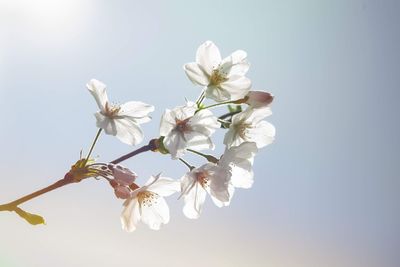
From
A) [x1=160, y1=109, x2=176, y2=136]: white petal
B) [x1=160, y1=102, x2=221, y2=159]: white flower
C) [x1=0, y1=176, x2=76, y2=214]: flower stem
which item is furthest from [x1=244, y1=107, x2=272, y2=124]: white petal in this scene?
[x1=0, y1=176, x2=76, y2=214]: flower stem

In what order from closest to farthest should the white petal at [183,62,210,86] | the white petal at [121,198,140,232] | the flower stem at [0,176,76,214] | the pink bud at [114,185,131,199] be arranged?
the flower stem at [0,176,76,214], the pink bud at [114,185,131,199], the white petal at [121,198,140,232], the white petal at [183,62,210,86]

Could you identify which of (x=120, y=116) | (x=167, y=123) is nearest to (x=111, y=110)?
(x=120, y=116)

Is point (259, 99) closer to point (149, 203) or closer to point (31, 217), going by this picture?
point (149, 203)

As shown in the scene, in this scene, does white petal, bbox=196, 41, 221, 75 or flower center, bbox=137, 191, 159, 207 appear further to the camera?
white petal, bbox=196, 41, 221, 75

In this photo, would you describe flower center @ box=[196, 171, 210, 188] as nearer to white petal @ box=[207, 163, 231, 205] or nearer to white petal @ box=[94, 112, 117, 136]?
white petal @ box=[207, 163, 231, 205]

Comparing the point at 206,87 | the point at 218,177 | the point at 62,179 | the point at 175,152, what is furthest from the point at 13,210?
the point at 206,87

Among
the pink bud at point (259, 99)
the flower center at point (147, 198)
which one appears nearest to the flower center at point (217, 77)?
the pink bud at point (259, 99)
